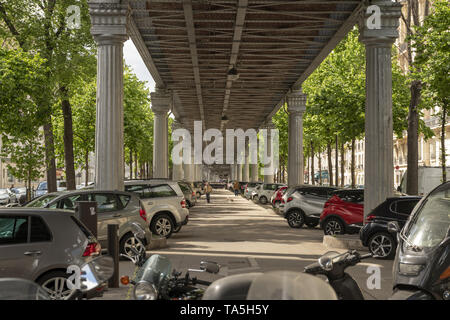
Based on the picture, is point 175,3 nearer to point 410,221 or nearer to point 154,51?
point 154,51

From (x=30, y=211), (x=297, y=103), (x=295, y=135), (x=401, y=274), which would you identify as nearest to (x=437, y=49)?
(x=401, y=274)

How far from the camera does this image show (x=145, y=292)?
3701mm

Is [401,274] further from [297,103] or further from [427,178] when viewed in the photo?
[427,178]

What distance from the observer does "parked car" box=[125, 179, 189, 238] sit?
18297 mm

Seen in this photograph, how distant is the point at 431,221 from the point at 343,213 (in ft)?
40.3

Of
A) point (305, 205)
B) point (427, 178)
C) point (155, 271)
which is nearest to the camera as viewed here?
point (155, 271)

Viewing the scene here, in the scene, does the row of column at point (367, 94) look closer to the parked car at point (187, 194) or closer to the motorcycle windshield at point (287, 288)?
the motorcycle windshield at point (287, 288)

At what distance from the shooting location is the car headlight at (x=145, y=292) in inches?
143

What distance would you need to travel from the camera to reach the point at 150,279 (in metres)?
4.29

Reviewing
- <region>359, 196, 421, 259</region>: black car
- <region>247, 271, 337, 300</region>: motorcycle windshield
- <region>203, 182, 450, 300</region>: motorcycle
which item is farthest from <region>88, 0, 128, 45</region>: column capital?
<region>247, 271, 337, 300</region>: motorcycle windshield

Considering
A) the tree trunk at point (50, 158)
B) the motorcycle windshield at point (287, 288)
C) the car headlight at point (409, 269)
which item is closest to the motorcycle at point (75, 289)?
the motorcycle windshield at point (287, 288)

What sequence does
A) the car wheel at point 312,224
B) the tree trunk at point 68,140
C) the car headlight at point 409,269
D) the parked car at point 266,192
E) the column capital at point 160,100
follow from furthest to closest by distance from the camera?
the parked car at point 266,192, the column capital at point 160,100, the tree trunk at point 68,140, the car wheel at point 312,224, the car headlight at point 409,269

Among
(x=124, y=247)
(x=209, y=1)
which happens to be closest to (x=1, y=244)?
(x=124, y=247)

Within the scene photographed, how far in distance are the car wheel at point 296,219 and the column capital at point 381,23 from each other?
864 cm
